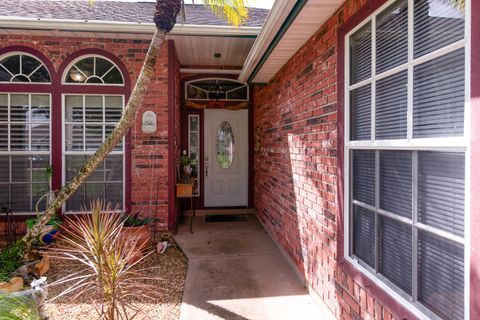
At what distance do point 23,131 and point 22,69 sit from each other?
3.35 ft

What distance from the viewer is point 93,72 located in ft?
16.1

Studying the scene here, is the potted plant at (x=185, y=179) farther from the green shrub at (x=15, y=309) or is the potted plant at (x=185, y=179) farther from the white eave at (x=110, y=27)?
the green shrub at (x=15, y=309)

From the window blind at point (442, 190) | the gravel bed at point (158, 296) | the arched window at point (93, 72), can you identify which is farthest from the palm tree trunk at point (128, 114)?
the window blind at point (442, 190)

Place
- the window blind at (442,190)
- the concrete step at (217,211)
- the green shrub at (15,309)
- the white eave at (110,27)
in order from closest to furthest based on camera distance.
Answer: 1. the window blind at (442,190)
2. the green shrub at (15,309)
3. the white eave at (110,27)
4. the concrete step at (217,211)

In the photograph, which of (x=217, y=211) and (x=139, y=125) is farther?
(x=217, y=211)

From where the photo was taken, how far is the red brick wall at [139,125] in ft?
15.9

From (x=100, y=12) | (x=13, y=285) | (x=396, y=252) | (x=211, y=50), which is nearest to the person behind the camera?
(x=396, y=252)

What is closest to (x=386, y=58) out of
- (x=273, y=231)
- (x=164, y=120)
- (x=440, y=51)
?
(x=440, y=51)

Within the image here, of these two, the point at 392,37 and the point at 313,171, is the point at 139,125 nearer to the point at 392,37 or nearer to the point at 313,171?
the point at 313,171

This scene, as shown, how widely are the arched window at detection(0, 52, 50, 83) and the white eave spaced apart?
1.95ft

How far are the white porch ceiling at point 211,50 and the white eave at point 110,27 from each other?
0.21 meters

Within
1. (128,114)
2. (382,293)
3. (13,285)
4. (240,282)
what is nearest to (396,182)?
(382,293)

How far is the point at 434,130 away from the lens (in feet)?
5.08

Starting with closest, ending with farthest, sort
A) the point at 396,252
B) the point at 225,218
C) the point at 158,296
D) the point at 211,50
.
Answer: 1. the point at 396,252
2. the point at 158,296
3. the point at 211,50
4. the point at 225,218
